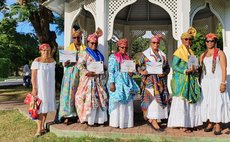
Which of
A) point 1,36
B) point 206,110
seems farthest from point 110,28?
point 1,36

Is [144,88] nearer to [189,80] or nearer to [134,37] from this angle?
[189,80]

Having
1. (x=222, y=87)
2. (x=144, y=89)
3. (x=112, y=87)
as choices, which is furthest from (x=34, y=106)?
(x=222, y=87)

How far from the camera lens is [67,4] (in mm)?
7566

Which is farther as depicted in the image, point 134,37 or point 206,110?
point 134,37

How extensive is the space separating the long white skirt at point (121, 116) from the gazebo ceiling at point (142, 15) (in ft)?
18.5

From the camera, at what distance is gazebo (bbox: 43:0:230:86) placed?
6205mm

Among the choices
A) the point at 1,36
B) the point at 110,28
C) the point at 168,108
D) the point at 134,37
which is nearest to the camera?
the point at 168,108

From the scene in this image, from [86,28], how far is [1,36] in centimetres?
2011

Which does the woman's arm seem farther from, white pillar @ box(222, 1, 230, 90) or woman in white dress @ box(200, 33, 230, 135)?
white pillar @ box(222, 1, 230, 90)

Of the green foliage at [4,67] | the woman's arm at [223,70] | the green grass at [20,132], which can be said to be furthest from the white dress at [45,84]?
the green foliage at [4,67]

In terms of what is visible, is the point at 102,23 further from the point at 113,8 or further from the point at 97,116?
the point at 97,116

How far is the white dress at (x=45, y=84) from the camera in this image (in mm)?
5383

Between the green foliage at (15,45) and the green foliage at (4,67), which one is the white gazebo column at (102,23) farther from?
the green foliage at (4,67)

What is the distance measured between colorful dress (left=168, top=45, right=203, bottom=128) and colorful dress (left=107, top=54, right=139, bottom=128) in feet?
2.64
